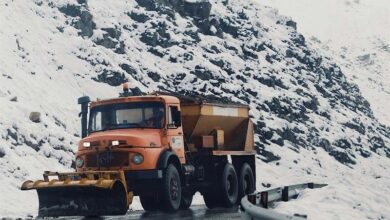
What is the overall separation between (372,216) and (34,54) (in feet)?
80.7

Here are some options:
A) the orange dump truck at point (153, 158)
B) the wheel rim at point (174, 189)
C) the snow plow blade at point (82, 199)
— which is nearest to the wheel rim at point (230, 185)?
the orange dump truck at point (153, 158)

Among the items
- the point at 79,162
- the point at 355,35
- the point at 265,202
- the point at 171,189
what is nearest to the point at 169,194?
the point at 171,189

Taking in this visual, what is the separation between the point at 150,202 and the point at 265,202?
17.8 ft

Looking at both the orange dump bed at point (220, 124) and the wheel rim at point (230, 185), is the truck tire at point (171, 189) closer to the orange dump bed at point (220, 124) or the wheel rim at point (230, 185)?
the orange dump bed at point (220, 124)

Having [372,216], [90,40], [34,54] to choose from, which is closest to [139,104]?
[372,216]

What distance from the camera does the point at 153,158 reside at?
13305 millimetres

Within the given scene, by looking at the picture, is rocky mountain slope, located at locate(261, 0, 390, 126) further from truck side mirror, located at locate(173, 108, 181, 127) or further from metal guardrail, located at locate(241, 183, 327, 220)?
metal guardrail, located at locate(241, 183, 327, 220)

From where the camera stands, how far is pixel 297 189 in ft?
45.5

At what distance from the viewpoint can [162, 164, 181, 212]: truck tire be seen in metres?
13.4

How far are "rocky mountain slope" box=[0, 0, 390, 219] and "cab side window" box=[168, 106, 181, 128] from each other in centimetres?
486

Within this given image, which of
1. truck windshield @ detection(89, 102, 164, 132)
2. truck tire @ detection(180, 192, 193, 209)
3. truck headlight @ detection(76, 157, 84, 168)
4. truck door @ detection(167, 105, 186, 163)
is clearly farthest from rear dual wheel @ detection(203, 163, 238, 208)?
truck headlight @ detection(76, 157, 84, 168)

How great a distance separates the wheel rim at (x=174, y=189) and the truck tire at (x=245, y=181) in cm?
442

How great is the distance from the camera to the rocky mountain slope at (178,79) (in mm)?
23625

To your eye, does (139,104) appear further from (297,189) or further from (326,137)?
(326,137)
